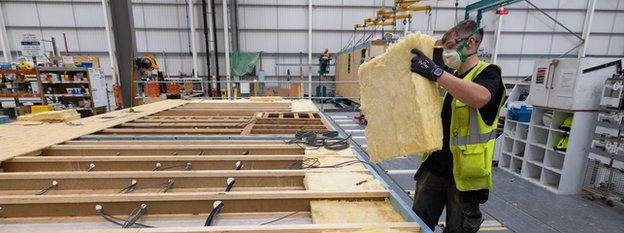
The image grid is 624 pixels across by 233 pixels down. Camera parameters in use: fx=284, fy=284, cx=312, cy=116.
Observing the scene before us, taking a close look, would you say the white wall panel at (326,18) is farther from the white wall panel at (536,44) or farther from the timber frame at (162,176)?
the timber frame at (162,176)

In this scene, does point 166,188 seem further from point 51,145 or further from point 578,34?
point 578,34

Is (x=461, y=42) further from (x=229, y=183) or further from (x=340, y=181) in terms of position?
(x=229, y=183)

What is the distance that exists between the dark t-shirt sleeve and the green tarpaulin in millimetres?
10819

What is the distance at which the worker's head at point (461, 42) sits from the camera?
5.37 ft

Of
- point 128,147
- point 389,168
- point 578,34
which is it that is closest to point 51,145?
point 128,147

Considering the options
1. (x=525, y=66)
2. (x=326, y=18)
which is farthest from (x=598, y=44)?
(x=326, y=18)

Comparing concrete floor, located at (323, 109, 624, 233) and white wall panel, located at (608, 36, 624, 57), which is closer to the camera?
concrete floor, located at (323, 109, 624, 233)

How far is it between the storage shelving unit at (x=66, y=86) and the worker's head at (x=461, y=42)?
877 cm

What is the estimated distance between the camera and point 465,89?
1397 millimetres

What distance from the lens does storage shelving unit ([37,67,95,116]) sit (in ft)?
23.8

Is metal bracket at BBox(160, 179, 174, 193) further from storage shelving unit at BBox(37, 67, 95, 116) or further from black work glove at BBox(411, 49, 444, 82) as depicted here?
→ storage shelving unit at BBox(37, 67, 95, 116)

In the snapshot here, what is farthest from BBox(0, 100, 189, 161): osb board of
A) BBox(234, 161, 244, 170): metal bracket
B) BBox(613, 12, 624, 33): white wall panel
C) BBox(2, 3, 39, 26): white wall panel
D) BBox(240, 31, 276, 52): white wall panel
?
BBox(613, 12, 624, 33): white wall panel

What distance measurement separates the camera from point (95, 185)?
5.84 feet

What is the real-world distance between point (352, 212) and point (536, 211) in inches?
125
